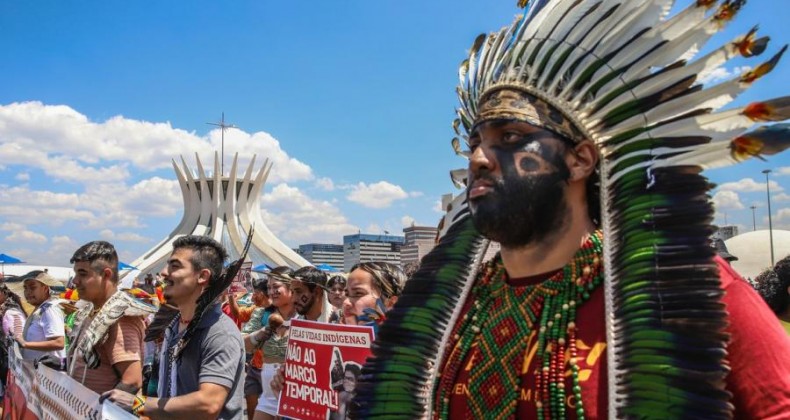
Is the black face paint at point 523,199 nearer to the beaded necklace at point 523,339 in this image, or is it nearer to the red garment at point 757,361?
the beaded necklace at point 523,339

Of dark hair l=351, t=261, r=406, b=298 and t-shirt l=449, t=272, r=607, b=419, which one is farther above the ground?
dark hair l=351, t=261, r=406, b=298

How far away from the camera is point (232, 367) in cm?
373

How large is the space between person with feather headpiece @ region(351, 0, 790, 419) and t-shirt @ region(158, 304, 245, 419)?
5.69 ft

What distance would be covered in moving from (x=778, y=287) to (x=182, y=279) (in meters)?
4.10

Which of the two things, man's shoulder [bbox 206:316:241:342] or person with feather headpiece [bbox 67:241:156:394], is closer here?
man's shoulder [bbox 206:316:241:342]

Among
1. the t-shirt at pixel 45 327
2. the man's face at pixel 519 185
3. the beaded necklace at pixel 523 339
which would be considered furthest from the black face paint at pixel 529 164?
the t-shirt at pixel 45 327

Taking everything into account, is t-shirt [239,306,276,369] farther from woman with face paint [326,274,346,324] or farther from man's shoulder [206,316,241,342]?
man's shoulder [206,316,241,342]

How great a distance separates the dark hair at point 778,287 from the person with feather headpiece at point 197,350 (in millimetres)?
3625

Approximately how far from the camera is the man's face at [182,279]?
13.5 ft

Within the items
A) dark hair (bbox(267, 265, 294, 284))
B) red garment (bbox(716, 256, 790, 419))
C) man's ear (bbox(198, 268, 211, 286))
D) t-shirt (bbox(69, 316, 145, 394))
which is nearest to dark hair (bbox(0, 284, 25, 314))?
dark hair (bbox(267, 265, 294, 284))

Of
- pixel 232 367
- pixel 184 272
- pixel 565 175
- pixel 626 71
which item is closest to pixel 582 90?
pixel 626 71

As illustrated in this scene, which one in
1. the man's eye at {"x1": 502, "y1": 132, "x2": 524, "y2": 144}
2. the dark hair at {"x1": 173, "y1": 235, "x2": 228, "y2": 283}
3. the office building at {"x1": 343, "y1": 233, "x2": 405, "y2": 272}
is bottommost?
the dark hair at {"x1": 173, "y1": 235, "x2": 228, "y2": 283}

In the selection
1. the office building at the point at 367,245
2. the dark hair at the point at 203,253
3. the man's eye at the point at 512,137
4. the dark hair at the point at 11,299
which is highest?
the office building at the point at 367,245

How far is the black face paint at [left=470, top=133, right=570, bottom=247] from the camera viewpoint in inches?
72.2
